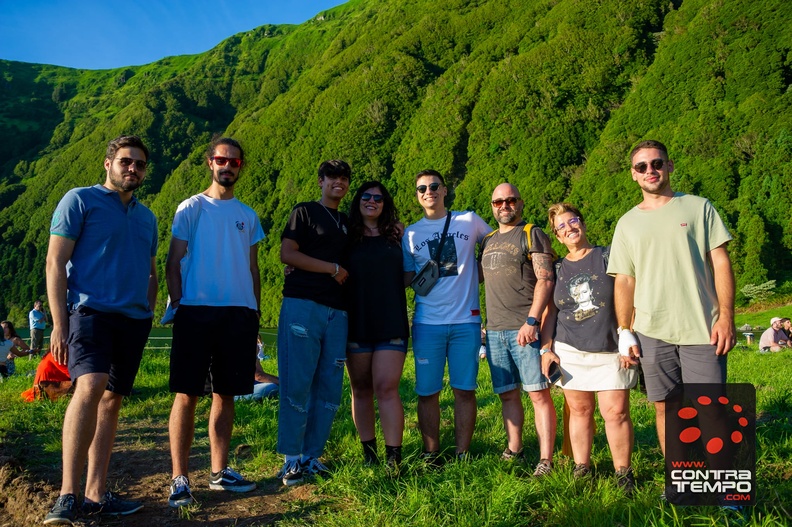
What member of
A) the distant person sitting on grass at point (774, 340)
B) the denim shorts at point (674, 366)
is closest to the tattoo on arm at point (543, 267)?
the denim shorts at point (674, 366)

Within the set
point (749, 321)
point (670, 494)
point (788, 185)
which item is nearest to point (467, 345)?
point (670, 494)

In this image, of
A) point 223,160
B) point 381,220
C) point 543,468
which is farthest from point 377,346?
point 223,160

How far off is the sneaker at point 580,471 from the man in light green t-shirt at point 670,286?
1.60 feet

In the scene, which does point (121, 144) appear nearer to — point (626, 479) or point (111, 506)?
point (111, 506)

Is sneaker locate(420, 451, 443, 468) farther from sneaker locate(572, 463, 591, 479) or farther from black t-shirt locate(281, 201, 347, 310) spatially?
black t-shirt locate(281, 201, 347, 310)

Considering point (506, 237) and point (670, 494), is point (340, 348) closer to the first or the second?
point (506, 237)

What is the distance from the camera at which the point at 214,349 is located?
12.8 ft

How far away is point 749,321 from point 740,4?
1067 inches

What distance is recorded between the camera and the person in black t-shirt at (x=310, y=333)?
4.07 metres

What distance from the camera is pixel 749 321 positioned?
2378cm

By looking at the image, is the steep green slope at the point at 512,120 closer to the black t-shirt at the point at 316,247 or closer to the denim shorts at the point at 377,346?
the denim shorts at the point at 377,346

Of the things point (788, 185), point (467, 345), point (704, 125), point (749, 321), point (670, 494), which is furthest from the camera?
point (704, 125)

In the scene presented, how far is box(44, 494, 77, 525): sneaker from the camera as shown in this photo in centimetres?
303

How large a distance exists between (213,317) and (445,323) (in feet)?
5.20
